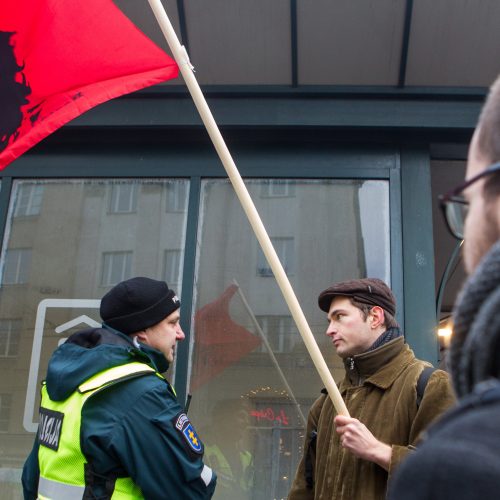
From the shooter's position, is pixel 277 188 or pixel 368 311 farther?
pixel 277 188

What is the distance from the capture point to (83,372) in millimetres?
2529

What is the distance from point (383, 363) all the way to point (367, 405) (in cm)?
20

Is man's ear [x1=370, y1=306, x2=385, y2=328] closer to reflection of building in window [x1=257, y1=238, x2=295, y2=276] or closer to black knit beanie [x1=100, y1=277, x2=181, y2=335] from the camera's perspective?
black knit beanie [x1=100, y1=277, x2=181, y2=335]

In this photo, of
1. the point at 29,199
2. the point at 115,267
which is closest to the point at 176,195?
the point at 115,267

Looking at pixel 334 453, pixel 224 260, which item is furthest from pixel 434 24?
pixel 334 453

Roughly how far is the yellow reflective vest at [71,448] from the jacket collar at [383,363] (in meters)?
0.94

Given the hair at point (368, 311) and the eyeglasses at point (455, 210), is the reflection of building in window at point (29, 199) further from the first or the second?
the eyeglasses at point (455, 210)

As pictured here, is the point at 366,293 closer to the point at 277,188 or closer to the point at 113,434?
the point at 113,434

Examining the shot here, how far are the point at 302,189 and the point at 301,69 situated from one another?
89 cm

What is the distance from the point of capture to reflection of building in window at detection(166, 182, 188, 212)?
5.02m

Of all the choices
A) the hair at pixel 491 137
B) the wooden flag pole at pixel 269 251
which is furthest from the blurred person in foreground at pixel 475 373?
the wooden flag pole at pixel 269 251

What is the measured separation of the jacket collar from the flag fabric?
5.85ft

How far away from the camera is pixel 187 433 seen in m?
2.52

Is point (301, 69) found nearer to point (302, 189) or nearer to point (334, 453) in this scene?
point (302, 189)
